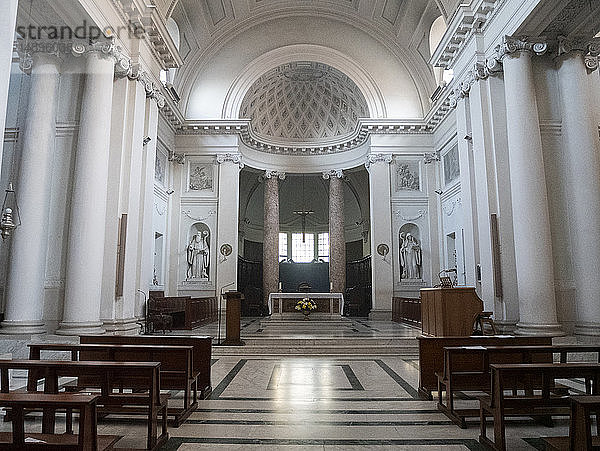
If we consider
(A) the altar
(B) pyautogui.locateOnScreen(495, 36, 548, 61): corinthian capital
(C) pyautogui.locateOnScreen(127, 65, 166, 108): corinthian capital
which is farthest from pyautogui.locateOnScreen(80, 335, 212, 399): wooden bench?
(A) the altar

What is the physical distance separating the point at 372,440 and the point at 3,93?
4.39 m

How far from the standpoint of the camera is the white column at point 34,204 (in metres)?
7.44

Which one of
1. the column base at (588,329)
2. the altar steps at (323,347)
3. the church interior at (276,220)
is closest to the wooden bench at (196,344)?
the church interior at (276,220)

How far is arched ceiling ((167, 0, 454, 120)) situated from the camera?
16.4 meters

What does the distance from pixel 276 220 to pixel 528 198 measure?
11413 millimetres

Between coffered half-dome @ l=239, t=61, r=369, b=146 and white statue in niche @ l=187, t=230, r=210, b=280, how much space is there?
Result: 15.8 feet

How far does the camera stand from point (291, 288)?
74.6ft

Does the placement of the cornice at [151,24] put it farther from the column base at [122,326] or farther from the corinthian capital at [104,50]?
the column base at [122,326]

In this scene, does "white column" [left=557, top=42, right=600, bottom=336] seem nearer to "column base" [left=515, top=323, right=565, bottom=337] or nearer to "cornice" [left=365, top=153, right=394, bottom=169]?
"column base" [left=515, top=323, right=565, bottom=337]

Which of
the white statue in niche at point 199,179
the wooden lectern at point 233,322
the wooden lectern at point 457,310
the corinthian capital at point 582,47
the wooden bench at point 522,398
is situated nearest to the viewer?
the wooden bench at point 522,398

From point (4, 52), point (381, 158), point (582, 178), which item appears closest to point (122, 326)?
point (4, 52)

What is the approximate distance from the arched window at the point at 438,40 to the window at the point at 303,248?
36.6 ft

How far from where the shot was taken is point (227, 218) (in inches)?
658

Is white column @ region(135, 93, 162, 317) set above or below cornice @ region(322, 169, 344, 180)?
below
